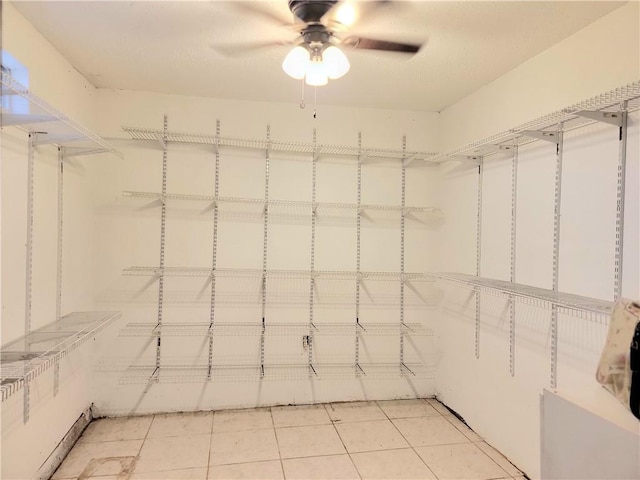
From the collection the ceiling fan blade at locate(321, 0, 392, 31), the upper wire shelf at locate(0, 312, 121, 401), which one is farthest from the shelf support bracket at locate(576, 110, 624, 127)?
the upper wire shelf at locate(0, 312, 121, 401)

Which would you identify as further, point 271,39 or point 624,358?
point 271,39

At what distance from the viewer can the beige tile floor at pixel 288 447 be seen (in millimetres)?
2109

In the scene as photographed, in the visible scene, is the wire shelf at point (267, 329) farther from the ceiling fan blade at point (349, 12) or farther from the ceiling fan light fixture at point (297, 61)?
the ceiling fan blade at point (349, 12)

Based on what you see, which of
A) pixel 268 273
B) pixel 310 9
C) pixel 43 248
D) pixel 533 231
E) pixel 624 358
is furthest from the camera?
pixel 268 273

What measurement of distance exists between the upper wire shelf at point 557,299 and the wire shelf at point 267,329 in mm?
821

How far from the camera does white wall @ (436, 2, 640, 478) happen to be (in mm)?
1675

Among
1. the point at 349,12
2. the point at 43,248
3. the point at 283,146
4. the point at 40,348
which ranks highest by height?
the point at 349,12

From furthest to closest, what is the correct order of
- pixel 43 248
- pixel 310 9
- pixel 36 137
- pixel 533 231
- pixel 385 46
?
pixel 533 231 < pixel 43 248 < pixel 36 137 < pixel 385 46 < pixel 310 9

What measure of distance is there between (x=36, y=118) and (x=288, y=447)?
2.18m

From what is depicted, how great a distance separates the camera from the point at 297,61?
1.56 meters

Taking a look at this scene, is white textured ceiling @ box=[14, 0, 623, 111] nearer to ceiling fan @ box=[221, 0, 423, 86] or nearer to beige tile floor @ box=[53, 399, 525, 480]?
ceiling fan @ box=[221, 0, 423, 86]

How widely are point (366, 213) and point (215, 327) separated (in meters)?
1.44

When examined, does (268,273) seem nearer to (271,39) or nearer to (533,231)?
(271,39)

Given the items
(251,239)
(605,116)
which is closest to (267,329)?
(251,239)
